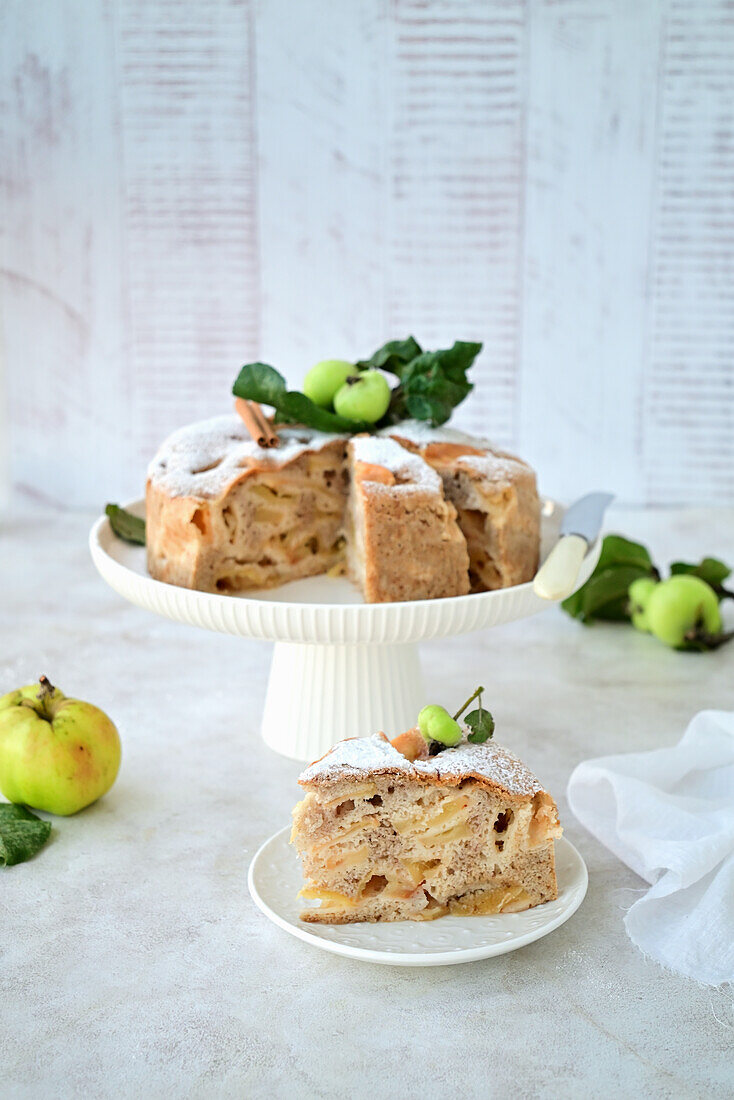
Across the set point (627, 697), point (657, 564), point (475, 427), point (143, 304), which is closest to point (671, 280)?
point (475, 427)

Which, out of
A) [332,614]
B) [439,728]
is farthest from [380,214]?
[439,728]

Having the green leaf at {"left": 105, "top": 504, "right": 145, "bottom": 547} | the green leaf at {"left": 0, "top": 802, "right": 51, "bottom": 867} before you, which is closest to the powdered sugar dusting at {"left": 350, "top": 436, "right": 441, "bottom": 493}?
the green leaf at {"left": 105, "top": 504, "right": 145, "bottom": 547}

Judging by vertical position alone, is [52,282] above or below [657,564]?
above

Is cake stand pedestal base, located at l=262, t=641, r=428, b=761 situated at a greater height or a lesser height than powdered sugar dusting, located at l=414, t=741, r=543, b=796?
lesser

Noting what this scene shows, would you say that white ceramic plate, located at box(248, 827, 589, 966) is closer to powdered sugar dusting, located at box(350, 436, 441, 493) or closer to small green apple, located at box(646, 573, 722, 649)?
powdered sugar dusting, located at box(350, 436, 441, 493)

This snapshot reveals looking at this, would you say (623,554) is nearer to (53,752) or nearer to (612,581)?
A: (612,581)

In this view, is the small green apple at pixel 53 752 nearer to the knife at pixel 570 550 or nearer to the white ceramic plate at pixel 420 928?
the white ceramic plate at pixel 420 928

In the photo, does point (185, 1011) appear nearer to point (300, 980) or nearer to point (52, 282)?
point (300, 980)
